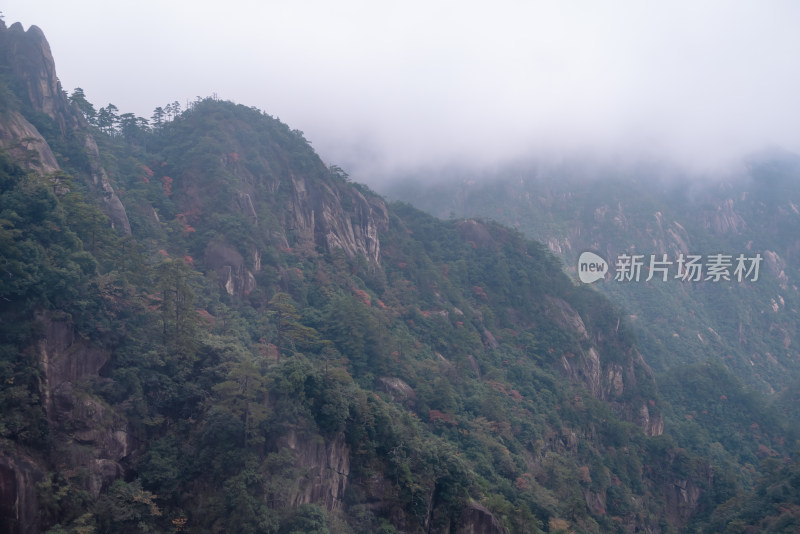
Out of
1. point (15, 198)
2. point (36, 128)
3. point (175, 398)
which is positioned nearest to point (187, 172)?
point (36, 128)

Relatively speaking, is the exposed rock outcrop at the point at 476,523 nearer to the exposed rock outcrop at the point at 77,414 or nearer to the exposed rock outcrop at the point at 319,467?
the exposed rock outcrop at the point at 319,467

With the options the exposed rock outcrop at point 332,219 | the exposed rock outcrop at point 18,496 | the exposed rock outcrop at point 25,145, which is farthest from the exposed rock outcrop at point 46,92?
the exposed rock outcrop at point 18,496

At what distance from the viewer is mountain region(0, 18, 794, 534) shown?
78.7ft

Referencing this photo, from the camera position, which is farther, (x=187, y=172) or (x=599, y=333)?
(x=599, y=333)

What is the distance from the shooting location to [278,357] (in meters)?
36.8

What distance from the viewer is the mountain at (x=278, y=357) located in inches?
944

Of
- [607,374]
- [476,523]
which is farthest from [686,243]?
[476,523]

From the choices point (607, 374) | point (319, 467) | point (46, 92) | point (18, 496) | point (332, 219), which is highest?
point (332, 219)

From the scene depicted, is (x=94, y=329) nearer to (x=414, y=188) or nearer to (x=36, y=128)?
(x=36, y=128)

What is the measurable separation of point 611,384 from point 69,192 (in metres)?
57.9

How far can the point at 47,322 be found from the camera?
79.6ft

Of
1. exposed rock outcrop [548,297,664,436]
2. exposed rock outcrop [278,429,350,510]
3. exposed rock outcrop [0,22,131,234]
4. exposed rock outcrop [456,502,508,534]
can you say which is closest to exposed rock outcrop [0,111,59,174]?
exposed rock outcrop [0,22,131,234]

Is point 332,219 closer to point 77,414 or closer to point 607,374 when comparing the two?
point 607,374

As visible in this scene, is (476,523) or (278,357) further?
(278,357)
